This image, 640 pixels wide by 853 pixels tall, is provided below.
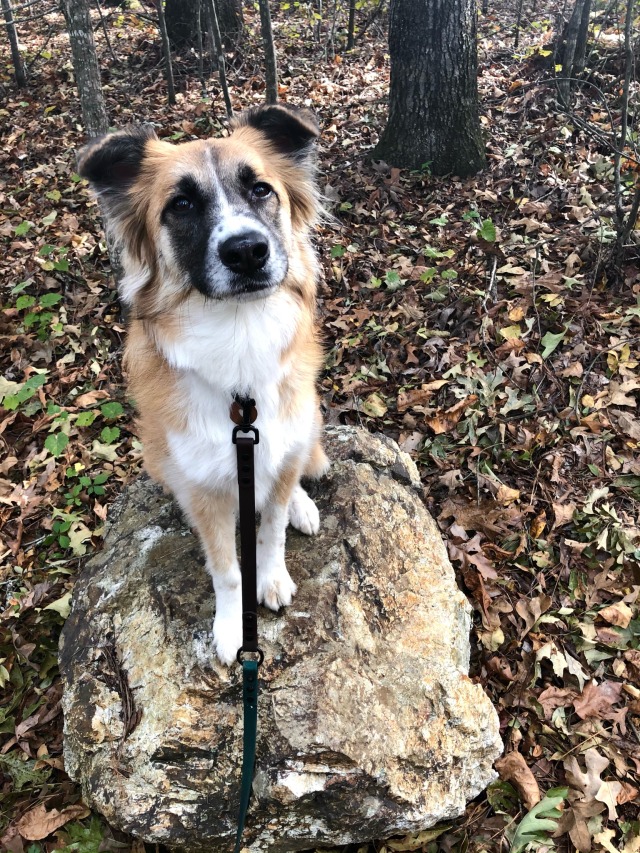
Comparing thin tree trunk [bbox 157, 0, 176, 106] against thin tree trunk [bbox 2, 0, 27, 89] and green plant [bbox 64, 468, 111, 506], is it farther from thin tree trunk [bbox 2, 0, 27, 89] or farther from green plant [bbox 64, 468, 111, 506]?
green plant [bbox 64, 468, 111, 506]

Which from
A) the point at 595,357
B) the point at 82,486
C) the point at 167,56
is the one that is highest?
the point at 167,56

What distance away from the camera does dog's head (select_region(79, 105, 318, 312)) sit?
221 centimetres

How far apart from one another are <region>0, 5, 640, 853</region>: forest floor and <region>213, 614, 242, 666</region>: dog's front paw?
2.96ft

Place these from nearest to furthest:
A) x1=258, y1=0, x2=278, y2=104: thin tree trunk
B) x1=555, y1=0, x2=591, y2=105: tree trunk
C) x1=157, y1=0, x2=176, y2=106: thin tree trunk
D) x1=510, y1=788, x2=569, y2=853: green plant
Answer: x1=510, y1=788, x2=569, y2=853: green plant → x1=258, y1=0, x2=278, y2=104: thin tree trunk → x1=555, y1=0, x2=591, y2=105: tree trunk → x1=157, y1=0, x2=176, y2=106: thin tree trunk

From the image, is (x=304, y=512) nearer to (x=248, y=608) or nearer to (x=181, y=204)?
(x=248, y=608)

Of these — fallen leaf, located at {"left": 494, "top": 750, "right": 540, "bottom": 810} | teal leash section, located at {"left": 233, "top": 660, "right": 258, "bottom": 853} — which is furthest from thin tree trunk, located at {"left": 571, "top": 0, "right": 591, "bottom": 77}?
teal leash section, located at {"left": 233, "top": 660, "right": 258, "bottom": 853}

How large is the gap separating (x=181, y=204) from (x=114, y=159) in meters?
0.39

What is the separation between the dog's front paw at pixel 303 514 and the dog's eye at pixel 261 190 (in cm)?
150

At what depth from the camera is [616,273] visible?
15.3ft

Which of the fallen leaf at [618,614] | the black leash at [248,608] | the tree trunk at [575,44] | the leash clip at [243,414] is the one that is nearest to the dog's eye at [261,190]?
the leash clip at [243,414]

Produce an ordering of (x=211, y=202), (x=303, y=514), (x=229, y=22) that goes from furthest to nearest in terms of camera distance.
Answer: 1. (x=229, y=22)
2. (x=303, y=514)
3. (x=211, y=202)

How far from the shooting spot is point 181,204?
7.95 feet

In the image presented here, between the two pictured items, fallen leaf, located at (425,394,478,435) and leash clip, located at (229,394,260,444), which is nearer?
leash clip, located at (229,394,260,444)

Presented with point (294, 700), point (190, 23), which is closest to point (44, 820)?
point (294, 700)
